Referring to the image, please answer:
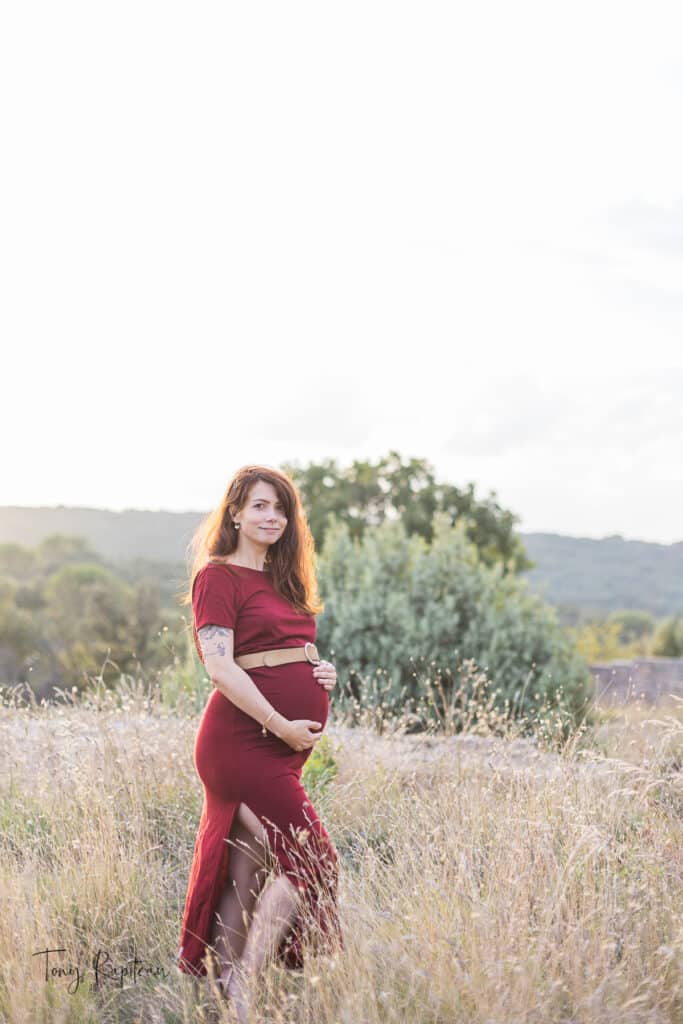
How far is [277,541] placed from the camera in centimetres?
407

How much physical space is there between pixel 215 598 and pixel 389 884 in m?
1.59

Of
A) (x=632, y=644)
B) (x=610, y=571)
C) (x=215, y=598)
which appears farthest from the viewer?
(x=610, y=571)

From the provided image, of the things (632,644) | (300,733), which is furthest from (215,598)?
(632,644)

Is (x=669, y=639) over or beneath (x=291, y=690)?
beneath

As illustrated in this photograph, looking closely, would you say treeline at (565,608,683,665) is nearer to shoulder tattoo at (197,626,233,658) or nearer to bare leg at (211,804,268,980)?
bare leg at (211,804,268,980)

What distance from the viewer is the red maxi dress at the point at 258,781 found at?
366 cm

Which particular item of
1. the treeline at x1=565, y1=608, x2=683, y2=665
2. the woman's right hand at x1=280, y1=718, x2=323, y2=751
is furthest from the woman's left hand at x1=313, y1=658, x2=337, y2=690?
the treeline at x1=565, y1=608, x2=683, y2=665

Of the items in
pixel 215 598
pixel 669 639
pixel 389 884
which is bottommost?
pixel 669 639

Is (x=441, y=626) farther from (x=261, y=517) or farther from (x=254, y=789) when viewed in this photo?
(x=254, y=789)

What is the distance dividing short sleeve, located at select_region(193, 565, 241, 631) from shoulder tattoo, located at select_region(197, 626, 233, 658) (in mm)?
17

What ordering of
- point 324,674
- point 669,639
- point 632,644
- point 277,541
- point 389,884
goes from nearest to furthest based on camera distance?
1. point 324,674
2. point 277,541
3. point 389,884
4. point 669,639
5. point 632,644

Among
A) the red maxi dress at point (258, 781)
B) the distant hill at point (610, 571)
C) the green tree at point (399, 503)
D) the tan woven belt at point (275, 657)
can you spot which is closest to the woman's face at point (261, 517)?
the red maxi dress at point (258, 781)

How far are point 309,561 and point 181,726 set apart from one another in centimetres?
325

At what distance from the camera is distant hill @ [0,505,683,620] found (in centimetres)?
4822
